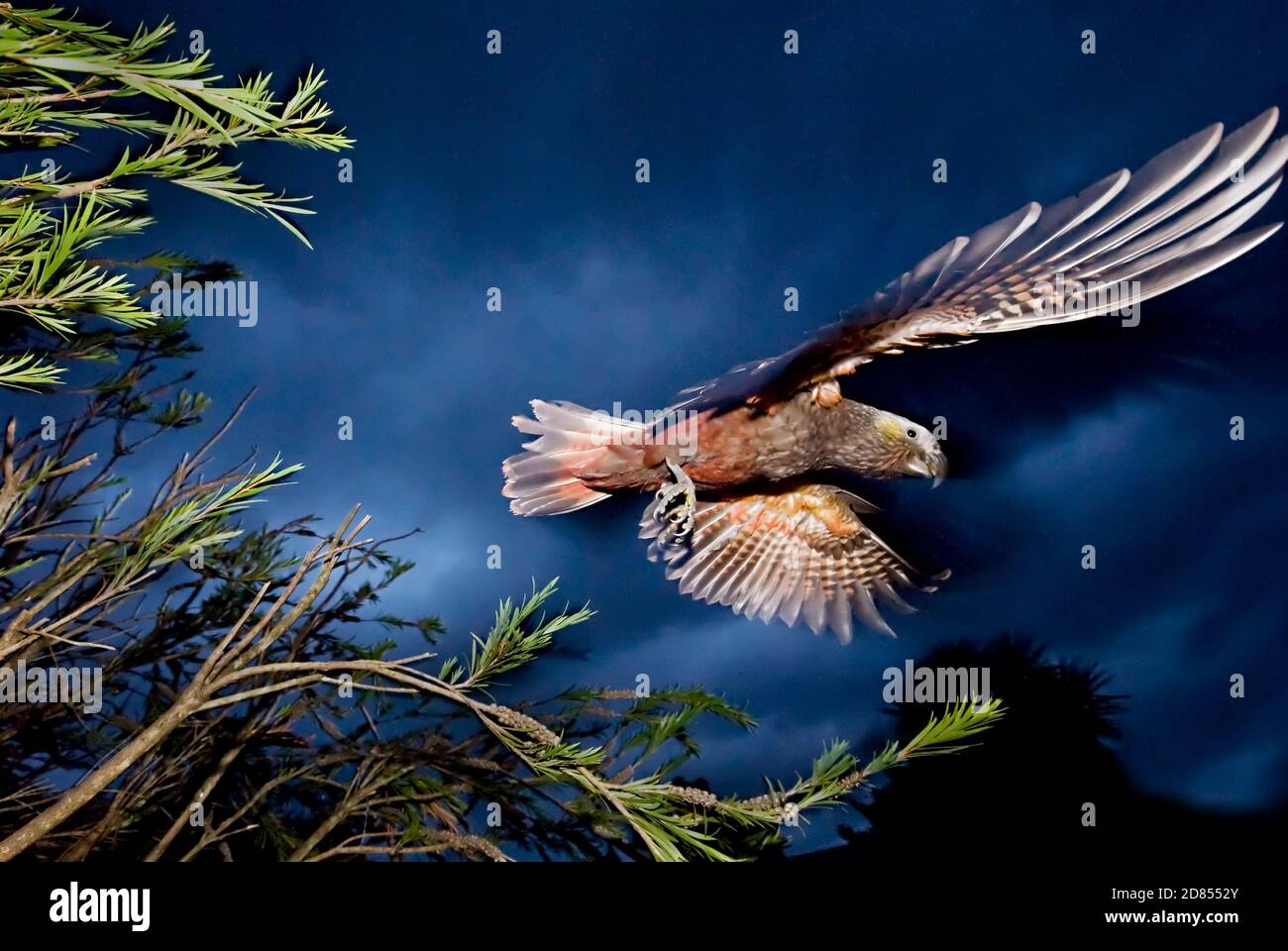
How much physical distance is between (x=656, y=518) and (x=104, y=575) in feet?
3.29

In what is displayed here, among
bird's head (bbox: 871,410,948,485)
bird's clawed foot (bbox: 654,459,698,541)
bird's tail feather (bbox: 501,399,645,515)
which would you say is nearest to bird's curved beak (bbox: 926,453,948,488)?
bird's head (bbox: 871,410,948,485)

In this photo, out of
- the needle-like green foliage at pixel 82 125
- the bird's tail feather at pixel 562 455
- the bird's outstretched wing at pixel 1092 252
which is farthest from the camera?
the bird's tail feather at pixel 562 455

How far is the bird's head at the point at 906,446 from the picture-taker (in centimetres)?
173

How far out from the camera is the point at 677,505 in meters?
1.82

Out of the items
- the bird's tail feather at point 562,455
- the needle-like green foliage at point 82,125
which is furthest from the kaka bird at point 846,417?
the needle-like green foliage at point 82,125

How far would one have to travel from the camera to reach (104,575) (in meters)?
1.18

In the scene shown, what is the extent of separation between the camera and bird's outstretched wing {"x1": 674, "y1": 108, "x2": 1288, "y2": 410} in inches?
59.5

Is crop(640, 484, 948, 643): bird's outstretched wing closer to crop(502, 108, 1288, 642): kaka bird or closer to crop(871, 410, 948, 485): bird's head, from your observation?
crop(502, 108, 1288, 642): kaka bird

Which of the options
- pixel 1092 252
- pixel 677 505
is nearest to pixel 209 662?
pixel 677 505

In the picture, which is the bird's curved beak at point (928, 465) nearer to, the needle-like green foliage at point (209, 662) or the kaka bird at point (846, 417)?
the kaka bird at point (846, 417)

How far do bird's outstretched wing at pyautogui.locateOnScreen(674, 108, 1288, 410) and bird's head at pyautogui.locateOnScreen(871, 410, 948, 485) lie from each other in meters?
0.19
